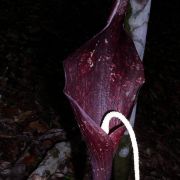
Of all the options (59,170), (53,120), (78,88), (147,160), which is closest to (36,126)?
(53,120)

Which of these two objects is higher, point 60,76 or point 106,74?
point 106,74

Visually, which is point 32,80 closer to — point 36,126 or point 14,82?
point 14,82

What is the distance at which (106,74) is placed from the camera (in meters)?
1.17

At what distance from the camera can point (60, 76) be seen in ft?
11.6

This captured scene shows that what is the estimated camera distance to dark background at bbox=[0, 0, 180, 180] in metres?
2.92

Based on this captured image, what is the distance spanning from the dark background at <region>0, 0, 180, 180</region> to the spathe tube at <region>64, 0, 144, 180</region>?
1.33 meters

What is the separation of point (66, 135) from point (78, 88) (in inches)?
68.5

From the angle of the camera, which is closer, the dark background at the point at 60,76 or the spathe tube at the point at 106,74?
the spathe tube at the point at 106,74

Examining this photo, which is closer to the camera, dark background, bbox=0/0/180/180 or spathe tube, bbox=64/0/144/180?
spathe tube, bbox=64/0/144/180

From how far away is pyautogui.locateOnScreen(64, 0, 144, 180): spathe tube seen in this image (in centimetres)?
108

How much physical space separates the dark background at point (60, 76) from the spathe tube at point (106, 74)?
133cm

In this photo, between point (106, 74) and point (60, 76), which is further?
point (60, 76)

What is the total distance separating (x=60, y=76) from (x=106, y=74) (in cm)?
239

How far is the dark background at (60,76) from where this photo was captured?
9.58ft
